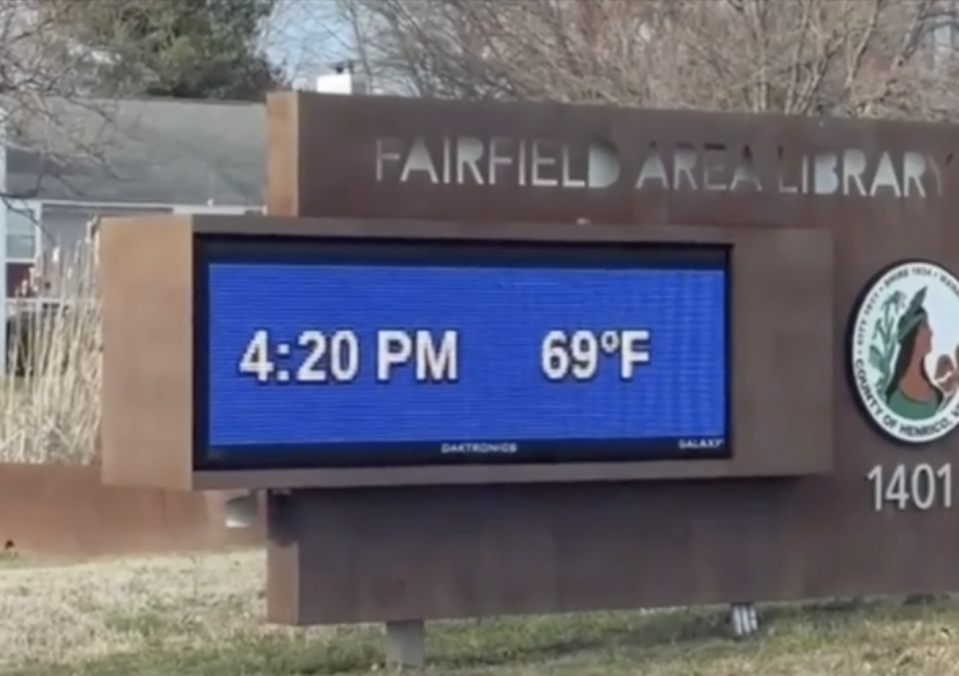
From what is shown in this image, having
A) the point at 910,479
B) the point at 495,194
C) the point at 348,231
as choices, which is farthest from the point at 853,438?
the point at 348,231

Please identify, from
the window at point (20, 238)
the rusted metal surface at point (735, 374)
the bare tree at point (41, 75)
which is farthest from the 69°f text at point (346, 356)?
the window at point (20, 238)

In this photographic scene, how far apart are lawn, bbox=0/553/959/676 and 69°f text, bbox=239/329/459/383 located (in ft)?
5.00

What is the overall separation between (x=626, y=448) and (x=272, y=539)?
181cm

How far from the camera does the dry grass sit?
19.8 meters

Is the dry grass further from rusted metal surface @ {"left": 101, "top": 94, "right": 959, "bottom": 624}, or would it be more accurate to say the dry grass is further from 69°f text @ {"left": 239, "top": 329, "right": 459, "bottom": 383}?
69°f text @ {"left": 239, "top": 329, "right": 459, "bottom": 383}

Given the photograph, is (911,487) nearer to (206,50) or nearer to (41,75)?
(41,75)

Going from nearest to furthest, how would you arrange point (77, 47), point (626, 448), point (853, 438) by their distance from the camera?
point (626, 448), point (853, 438), point (77, 47)

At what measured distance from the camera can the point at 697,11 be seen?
25.1 meters

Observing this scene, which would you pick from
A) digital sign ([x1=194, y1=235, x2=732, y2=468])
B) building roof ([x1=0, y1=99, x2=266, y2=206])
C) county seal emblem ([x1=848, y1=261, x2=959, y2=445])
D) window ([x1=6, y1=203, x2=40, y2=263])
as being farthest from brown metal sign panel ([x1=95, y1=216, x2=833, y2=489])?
window ([x1=6, y1=203, x2=40, y2=263])

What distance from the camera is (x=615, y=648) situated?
42.8 feet

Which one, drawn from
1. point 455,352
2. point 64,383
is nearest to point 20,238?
point 64,383

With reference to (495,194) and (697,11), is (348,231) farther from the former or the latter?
(697,11)

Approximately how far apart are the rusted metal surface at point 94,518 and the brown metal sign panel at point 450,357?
5.96m

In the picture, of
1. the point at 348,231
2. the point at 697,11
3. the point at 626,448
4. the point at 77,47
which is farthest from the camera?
the point at 77,47
